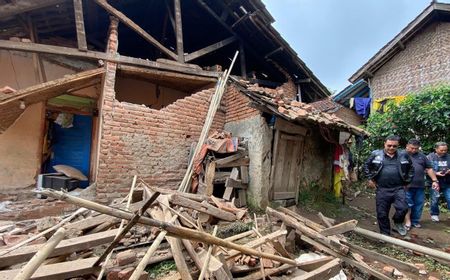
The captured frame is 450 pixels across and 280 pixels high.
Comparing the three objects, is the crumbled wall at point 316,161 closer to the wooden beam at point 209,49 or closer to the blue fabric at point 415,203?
the blue fabric at point 415,203

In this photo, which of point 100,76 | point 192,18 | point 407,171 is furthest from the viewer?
point 192,18

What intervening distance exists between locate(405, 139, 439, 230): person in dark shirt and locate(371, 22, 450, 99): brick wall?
252 inches

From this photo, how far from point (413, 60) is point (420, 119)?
156 inches

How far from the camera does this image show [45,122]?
663 cm

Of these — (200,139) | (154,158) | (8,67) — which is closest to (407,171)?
(200,139)

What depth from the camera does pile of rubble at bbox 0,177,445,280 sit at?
7.40 ft

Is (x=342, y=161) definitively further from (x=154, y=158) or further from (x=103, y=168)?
(x=103, y=168)

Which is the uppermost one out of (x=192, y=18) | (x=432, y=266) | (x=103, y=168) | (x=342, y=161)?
(x=192, y=18)

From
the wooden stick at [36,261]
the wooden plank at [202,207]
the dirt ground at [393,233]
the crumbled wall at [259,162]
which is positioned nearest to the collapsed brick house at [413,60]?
the dirt ground at [393,233]

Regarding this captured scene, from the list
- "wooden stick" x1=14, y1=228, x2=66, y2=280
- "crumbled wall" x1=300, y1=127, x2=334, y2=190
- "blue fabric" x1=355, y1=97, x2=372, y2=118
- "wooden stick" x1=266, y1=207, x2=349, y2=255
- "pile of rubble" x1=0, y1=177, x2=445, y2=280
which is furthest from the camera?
"blue fabric" x1=355, y1=97, x2=372, y2=118

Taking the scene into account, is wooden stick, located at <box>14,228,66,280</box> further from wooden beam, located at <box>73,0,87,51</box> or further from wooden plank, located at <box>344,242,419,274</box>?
wooden beam, located at <box>73,0,87,51</box>

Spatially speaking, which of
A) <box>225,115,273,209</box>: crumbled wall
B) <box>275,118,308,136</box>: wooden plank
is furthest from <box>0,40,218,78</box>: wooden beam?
<box>275,118,308,136</box>: wooden plank

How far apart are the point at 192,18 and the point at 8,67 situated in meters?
4.97

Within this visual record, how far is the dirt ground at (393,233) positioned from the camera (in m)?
3.90
